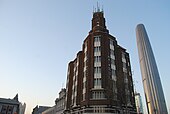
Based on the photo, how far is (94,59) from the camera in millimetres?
46656

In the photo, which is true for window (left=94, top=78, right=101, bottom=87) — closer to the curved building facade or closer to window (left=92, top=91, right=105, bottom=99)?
window (left=92, top=91, right=105, bottom=99)

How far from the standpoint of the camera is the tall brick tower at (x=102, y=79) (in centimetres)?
4088

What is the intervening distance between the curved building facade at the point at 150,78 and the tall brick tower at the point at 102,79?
108208 mm

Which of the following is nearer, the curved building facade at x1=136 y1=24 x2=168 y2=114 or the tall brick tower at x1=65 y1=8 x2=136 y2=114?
the tall brick tower at x1=65 y1=8 x2=136 y2=114

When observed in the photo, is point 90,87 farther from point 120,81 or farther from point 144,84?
point 144,84

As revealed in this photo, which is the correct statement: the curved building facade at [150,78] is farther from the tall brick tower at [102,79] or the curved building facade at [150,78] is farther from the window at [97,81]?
the window at [97,81]

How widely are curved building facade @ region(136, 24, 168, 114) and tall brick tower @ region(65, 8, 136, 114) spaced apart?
108208mm

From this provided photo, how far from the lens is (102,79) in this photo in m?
43.2

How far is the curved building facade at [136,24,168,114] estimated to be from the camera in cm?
14538

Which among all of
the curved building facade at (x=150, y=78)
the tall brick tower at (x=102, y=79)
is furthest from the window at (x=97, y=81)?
the curved building facade at (x=150, y=78)

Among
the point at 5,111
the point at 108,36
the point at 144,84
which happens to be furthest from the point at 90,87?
the point at 144,84

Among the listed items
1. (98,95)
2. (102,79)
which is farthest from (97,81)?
(98,95)

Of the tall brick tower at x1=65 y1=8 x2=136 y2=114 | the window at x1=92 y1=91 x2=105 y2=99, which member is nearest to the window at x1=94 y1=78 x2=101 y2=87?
the tall brick tower at x1=65 y1=8 x2=136 y2=114

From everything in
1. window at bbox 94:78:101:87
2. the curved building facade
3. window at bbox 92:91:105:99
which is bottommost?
window at bbox 92:91:105:99
